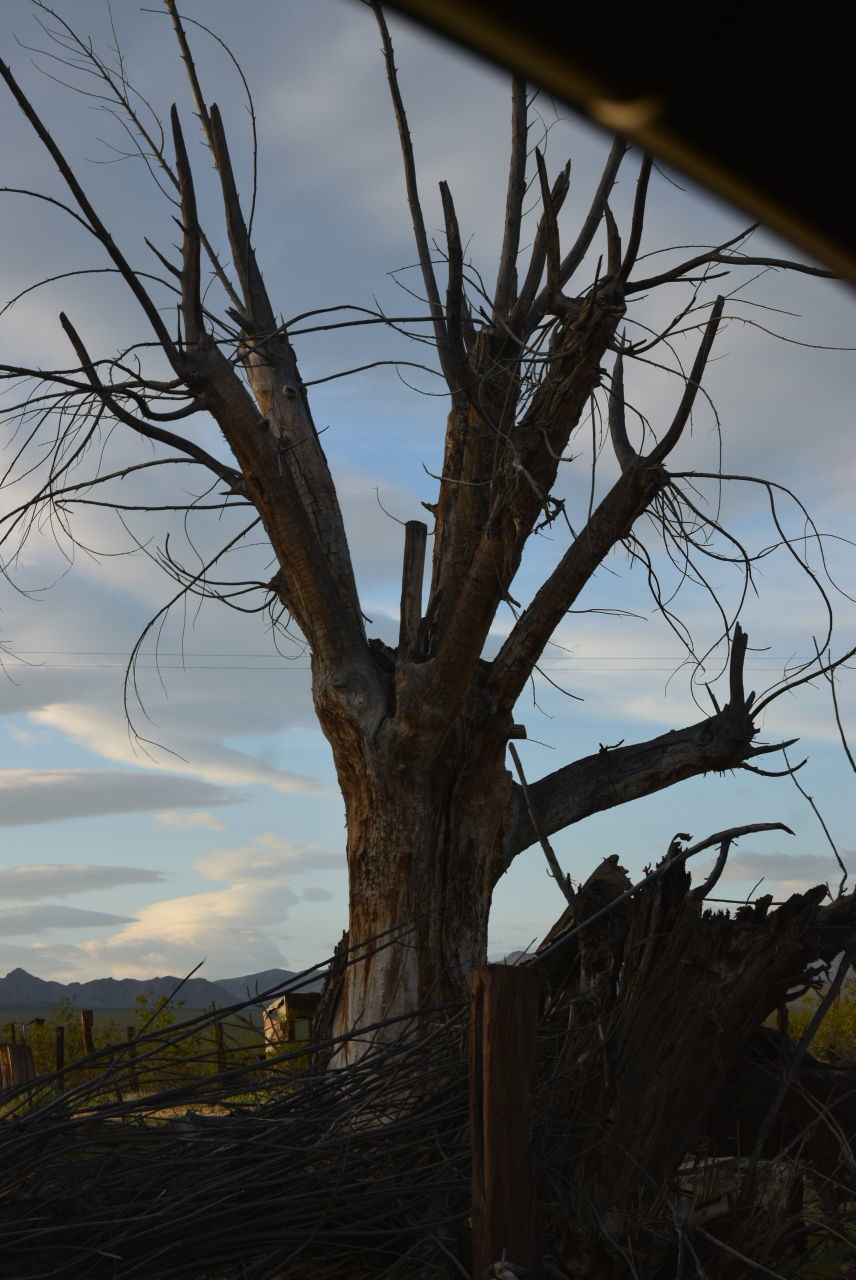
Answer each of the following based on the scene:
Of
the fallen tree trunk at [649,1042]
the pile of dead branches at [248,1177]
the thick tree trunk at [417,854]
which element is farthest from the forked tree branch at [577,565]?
the pile of dead branches at [248,1177]

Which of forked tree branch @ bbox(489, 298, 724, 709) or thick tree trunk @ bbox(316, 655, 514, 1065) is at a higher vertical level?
forked tree branch @ bbox(489, 298, 724, 709)

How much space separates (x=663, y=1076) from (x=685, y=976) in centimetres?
34

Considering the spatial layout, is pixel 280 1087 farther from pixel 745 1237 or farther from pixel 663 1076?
pixel 745 1237

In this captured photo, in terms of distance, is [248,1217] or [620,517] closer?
[248,1217]

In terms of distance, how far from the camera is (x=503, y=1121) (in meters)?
3.50

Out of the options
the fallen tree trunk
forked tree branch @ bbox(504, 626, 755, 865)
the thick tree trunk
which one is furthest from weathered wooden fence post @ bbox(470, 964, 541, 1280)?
forked tree branch @ bbox(504, 626, 755, 865)

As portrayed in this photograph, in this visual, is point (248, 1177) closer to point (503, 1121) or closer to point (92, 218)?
point (503, 1121)

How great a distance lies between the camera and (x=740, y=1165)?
4367mm

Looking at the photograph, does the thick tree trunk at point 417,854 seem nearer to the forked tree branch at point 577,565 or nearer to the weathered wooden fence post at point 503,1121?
the forked tree branch at point 577,565

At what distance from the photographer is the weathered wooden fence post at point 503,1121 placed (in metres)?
3.47

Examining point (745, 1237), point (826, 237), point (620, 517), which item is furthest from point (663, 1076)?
point (620, 517)

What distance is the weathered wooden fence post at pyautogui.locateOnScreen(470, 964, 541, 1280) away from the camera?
3475 mm

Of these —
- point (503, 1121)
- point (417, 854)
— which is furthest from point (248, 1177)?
point (417, 854)

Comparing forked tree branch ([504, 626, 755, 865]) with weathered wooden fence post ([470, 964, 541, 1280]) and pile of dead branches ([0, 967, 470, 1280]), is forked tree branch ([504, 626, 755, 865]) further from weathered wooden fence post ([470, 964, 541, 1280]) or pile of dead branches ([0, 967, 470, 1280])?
weathered wooden fence post ([470, 964, 541, 1280])
